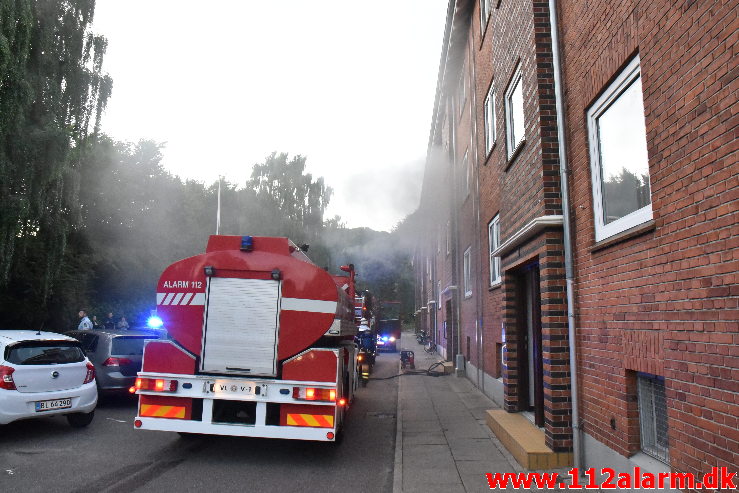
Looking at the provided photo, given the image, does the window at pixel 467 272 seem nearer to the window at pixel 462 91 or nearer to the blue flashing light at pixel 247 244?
the window at pixel 462 91

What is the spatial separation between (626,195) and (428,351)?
2167cm

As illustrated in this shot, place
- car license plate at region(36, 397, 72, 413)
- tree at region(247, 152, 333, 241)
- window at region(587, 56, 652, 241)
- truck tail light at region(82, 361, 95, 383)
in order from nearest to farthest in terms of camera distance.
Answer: window at region(587, 56, 652, 241) → car license plate at region(36, 397, 72, 413) → truck tail light at region(82, 361, 95, 383) → tree at region(247, 152, 333, 241)

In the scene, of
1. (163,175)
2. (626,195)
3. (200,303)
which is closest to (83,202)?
(163,175)

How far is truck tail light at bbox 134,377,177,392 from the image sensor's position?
5.94 m

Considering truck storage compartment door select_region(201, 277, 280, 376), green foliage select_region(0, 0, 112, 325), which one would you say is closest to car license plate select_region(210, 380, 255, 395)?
truck storage compartment door select_region(201, 277, 280, 376)

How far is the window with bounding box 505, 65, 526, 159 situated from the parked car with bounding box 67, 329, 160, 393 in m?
6.56

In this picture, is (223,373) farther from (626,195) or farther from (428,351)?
(428,351)

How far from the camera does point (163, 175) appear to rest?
31031 mm

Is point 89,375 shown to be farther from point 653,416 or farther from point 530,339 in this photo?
point 653,416

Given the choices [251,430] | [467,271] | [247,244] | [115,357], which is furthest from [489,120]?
[115,357]

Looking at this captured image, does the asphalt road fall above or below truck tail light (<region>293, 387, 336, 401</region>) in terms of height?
below

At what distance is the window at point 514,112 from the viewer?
7.55 meters

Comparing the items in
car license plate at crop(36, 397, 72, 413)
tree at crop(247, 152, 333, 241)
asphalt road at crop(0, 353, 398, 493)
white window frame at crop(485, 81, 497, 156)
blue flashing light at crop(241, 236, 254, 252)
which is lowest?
asphalt road at crop(0, 353, 398, 493)

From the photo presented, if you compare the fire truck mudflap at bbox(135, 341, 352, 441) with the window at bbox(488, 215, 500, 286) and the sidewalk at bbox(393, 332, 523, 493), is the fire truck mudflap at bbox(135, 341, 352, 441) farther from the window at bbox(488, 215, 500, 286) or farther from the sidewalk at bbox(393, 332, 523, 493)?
the window at bbox(488, 215, 500, 286)
